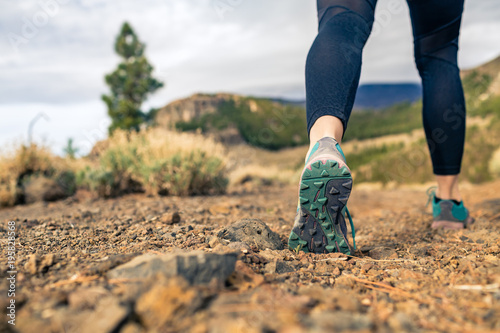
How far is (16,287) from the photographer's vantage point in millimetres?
1003

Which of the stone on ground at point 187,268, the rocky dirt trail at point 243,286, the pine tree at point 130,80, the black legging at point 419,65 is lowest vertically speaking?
the rocky dirt trail at point 243,286

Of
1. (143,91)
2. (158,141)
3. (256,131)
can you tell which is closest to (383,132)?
(256,131)

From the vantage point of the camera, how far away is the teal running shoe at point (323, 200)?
1.33 meters

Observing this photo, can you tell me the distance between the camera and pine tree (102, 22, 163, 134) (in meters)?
16.5

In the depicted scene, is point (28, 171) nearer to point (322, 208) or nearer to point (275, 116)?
point (322, 208)

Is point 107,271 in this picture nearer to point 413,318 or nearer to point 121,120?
point 413,318

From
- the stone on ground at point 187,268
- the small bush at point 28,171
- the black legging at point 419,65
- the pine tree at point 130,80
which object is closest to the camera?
the stone on ground at point 187,268

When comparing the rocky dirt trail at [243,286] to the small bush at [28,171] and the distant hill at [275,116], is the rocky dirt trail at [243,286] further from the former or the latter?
the distant hill at [275,116]

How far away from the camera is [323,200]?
1378mm

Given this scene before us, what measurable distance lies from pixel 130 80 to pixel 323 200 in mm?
17179

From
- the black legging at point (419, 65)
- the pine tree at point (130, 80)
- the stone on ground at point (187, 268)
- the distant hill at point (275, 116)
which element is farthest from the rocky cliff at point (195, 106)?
the stone on ground at point (187, 268)

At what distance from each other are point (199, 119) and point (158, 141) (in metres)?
28.4

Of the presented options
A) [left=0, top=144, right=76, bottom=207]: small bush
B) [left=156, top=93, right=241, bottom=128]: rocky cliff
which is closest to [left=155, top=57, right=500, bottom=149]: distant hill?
[left=156, top=93, right=241, bottom=128]: rocky cliff

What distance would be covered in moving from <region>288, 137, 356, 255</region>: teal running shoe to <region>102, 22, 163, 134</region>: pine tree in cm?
1583
